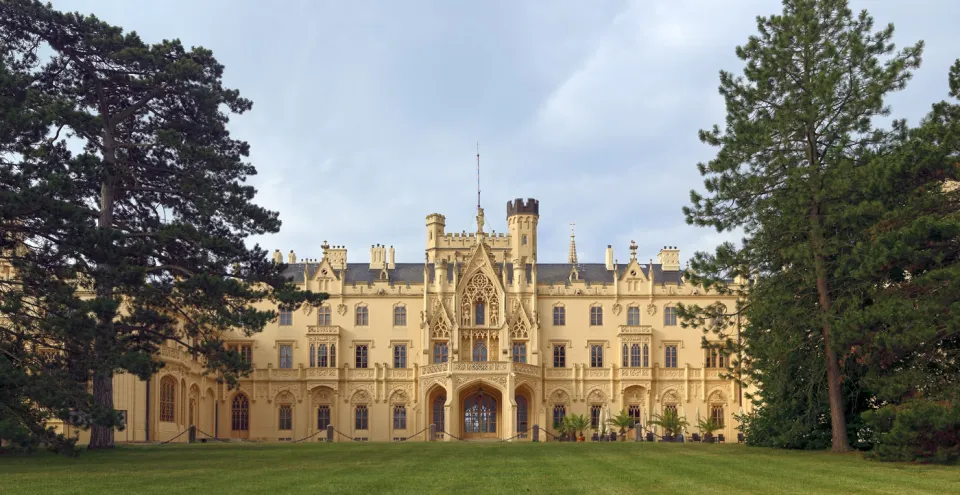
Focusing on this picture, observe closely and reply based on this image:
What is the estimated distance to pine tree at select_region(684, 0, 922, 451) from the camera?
35.3 m

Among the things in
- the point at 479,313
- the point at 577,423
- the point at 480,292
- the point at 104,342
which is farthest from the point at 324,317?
the point at 104,342

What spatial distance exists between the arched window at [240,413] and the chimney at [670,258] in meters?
31.1

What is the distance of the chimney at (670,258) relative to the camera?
8025cm

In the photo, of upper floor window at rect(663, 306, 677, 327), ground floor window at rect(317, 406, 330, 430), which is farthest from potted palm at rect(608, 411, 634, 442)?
ground floor window at rect(317, 406, 330, 430)

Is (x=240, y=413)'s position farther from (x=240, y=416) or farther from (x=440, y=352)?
(x=440, y=352)

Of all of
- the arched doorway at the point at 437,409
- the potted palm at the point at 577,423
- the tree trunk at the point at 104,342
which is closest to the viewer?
the tree trunk at the point at 104,342

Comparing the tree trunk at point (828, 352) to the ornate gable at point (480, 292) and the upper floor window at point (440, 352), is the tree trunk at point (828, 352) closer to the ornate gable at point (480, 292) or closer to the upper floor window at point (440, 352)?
the ornate gable at point (480, 292)

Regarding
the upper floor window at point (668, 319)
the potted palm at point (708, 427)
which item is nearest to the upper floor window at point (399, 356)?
the upper floor window at point (668, 319)

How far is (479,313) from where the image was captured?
250ft

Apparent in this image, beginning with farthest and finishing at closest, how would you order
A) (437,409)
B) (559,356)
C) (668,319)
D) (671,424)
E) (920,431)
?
(559,356) < (668,319) < (437,409) < (671,424) < (920,431)

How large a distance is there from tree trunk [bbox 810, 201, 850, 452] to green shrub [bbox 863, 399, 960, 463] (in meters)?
4.87

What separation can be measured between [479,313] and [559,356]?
20.6 feet

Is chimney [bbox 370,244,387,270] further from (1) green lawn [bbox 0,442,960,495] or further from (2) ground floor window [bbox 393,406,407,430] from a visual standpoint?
(1) green lawn [bbox 0,442,960,495]

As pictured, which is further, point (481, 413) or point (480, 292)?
point (480, 292)
